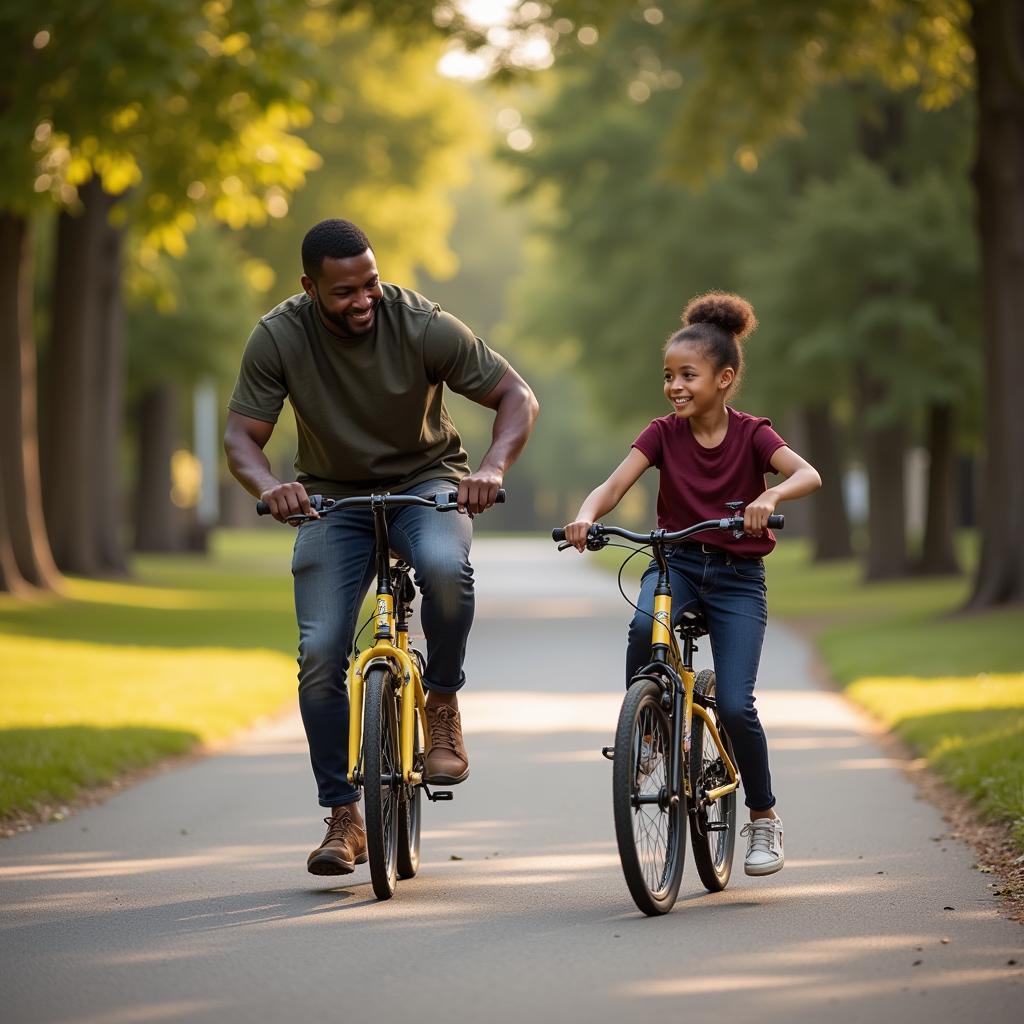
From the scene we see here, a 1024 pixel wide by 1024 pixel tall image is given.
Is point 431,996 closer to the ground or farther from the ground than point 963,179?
closer to the ground

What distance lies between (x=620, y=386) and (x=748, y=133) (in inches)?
663

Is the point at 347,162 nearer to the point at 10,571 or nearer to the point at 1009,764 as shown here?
the point at 10,571

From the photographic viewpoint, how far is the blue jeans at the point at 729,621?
6367 millimetres

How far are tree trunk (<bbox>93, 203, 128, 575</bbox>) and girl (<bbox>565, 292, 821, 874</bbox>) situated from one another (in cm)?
2326

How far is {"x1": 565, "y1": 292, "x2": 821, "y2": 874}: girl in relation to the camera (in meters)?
6.33

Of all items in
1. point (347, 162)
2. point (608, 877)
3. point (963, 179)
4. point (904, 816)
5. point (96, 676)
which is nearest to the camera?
point (608, 877)

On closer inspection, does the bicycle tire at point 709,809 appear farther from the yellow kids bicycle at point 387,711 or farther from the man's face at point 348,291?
the man's face at point 348,291

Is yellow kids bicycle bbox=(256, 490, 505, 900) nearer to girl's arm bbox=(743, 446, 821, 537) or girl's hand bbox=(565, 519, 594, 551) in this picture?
girl's hand bbox=(565, 519, 594, 551)

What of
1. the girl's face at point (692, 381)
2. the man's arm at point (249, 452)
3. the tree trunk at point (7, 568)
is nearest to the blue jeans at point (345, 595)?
the man's arm at point (249, 452)

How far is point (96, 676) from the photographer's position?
14.8 m

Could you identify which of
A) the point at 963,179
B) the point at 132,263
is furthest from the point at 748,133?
the point at 132,263

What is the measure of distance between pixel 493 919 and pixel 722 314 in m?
2.11

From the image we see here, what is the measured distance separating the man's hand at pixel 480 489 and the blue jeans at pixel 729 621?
24.4 inches

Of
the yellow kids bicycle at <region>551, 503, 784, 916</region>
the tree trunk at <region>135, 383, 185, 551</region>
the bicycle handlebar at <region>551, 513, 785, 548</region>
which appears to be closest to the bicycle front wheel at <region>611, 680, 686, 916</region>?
the yellow kids bicycle at <region>551, 503, 784, 916</region>
